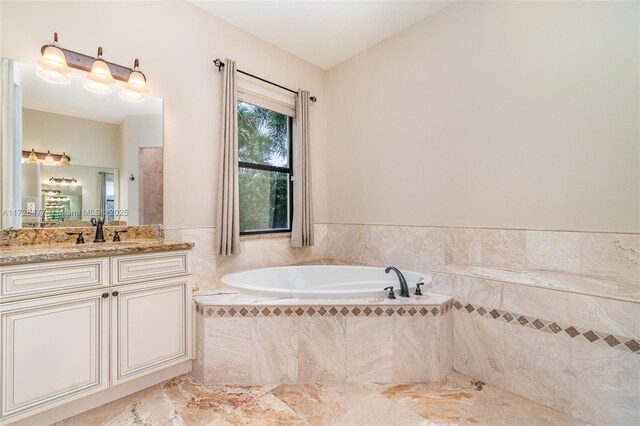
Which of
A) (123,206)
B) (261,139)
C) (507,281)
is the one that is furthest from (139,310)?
(507,281)

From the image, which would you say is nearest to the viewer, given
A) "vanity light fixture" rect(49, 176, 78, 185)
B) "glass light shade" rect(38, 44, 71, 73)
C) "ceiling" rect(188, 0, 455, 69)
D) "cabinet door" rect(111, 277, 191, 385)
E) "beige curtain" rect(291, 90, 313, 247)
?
"cabinet door" rect(111, 277, 191, 385)

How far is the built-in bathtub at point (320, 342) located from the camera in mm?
1826

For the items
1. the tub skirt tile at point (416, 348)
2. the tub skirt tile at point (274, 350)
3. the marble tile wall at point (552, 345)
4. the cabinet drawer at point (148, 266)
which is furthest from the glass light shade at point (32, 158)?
the marble tile wall at point (552, 345)

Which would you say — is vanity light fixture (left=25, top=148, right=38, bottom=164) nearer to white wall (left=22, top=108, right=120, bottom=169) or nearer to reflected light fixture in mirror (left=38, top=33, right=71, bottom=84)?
white wall (left=22, top=108, right=120, bottom=169)

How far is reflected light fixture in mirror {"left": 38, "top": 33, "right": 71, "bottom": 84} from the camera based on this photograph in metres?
1.74

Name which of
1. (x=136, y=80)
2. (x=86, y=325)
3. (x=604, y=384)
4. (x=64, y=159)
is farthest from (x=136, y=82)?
(x=604, y=384)

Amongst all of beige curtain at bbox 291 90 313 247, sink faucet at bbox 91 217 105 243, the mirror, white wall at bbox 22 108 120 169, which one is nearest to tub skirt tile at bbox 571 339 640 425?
beige curtain at bbox 291 90 313 247

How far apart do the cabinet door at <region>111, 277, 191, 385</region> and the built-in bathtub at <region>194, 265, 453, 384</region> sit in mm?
155

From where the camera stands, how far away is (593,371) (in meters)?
1.49

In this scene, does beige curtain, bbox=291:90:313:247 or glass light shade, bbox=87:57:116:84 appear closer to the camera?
glass light shade, bbox=87:57:116:84

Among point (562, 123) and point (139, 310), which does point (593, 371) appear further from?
point (139, 310)

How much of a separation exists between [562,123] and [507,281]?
111 centimetres

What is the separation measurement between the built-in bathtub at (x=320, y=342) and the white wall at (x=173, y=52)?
3.30 feet

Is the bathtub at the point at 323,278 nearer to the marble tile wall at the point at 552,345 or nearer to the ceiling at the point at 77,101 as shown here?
the marble tile wall at the point at 552,345
